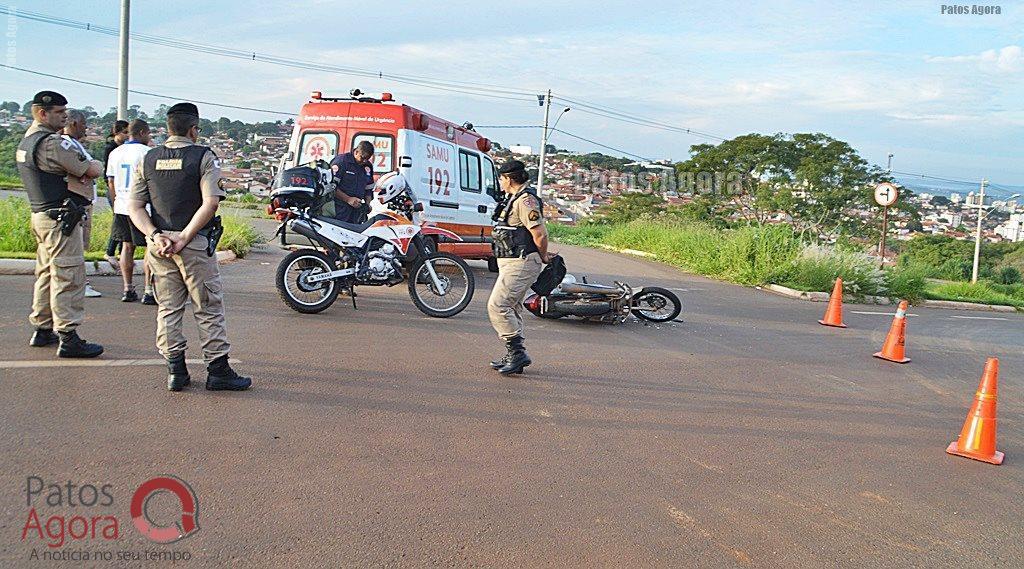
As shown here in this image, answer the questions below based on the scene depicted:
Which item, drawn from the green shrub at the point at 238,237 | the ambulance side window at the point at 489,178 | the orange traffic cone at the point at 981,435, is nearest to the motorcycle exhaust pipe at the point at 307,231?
the green shrub at the point at 238,237

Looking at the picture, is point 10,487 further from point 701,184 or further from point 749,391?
point 701,184

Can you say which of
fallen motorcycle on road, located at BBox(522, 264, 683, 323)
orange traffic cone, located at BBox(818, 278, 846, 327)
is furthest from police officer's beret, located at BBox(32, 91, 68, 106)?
orange traffic cone, located at BBox(818, 278, 846, 327)

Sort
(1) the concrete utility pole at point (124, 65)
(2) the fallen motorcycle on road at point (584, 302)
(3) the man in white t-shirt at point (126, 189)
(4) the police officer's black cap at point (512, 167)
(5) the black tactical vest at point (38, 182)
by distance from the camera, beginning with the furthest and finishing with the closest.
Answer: (1) the concrete utility pole at point (124, 65)
(2) the fallen motorcycle on road at point (584, 302)
(3) the man in white t-shirt at point (126, 189)
(4) the police officer's black cap at point (512, 167)
(5) the black tactical vest at point (38, 182)

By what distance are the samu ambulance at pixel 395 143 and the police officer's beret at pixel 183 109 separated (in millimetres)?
5562

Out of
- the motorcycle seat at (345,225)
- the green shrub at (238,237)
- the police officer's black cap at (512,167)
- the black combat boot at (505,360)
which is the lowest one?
the black combat boot at (505,360)

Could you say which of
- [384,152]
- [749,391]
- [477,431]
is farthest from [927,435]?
[384,152]

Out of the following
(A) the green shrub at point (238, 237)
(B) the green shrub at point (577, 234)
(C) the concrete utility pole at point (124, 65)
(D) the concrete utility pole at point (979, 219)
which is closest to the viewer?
(A) the green shrub at point (238, 237)

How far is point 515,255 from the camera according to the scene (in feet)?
23.3

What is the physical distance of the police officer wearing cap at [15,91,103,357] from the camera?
5.97 meters

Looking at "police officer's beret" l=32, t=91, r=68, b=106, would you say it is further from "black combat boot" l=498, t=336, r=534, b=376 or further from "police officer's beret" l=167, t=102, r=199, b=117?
"black combat boot" l=498, t=336, r=534, b=376

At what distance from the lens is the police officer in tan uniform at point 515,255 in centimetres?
693

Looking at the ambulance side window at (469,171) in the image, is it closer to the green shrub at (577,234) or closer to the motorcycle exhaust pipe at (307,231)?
the motorcycle exhaust pipe at (307,231)

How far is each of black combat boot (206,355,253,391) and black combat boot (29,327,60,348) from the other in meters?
1.76

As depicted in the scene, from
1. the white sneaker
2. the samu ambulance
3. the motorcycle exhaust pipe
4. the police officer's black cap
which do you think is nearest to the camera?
the police officer's black cap
